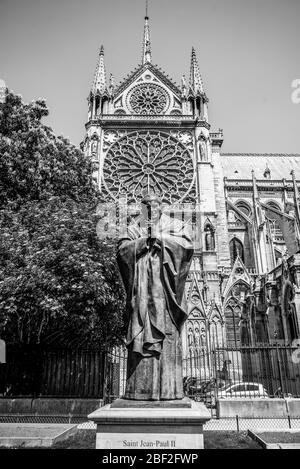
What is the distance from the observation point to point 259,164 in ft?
148

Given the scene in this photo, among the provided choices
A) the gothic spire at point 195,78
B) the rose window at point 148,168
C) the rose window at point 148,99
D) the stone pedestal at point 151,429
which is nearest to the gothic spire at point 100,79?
the rose window at point 148,99

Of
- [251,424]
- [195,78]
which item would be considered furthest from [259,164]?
[251,424]

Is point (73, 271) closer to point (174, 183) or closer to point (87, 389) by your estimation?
point (87, 389)

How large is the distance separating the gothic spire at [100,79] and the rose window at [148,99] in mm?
2802

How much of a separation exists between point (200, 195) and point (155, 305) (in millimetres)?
25252

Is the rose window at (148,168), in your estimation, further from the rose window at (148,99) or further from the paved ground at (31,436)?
the paved ground at (31,436)

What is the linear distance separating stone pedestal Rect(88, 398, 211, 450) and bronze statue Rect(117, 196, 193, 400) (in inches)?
11.7

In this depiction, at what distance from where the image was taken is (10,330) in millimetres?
12328

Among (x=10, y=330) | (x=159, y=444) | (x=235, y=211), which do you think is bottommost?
(x=159, y=444)

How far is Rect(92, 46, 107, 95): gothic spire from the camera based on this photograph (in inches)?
1276

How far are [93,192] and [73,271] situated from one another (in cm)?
730

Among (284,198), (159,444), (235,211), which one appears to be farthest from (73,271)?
(284,198)

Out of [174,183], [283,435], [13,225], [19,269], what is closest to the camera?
[283,435]

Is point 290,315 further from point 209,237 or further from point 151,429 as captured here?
point 151,429
